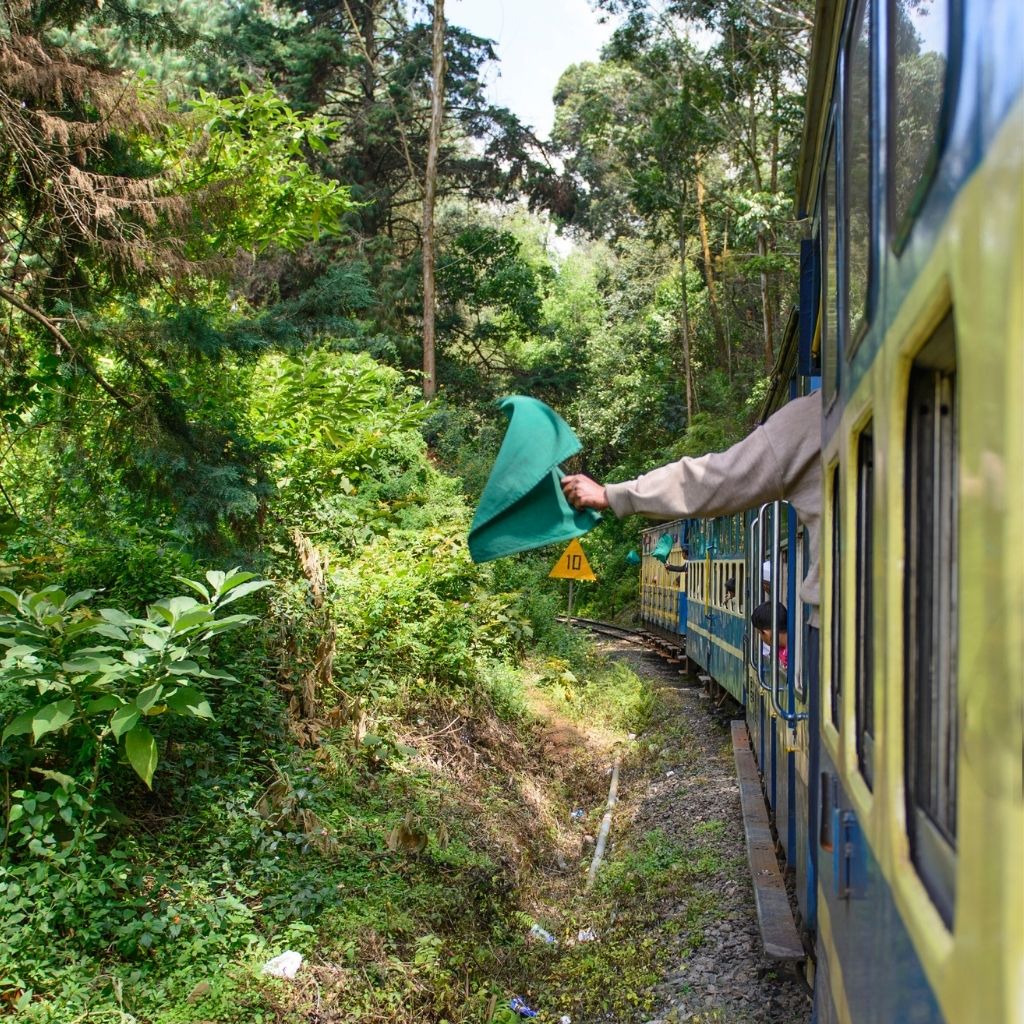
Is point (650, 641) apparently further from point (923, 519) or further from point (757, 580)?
point (923, 519)

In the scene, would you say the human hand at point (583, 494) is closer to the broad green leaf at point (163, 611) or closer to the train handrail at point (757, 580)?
the broad green leaf at point (163, 611)

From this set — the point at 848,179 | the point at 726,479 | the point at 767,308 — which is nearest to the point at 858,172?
the point at 848,179

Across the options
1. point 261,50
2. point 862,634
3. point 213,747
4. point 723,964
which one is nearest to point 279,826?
point 213,747

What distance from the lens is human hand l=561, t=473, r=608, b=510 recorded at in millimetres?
2958

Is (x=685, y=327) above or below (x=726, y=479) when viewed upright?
→ above

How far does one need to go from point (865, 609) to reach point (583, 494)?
1042mm

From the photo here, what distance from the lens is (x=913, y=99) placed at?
1574 millimetres

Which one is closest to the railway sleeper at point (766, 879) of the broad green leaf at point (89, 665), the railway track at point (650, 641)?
the broad green leaf at point (89, 665)

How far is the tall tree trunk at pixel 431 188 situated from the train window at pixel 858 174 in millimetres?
16217

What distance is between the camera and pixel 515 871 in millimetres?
7605

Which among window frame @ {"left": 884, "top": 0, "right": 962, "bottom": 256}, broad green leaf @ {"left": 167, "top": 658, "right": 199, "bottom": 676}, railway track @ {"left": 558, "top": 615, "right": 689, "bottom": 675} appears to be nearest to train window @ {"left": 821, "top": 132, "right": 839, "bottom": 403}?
window frame @ {"left": 884, "top": 0, "right": 962, "bottom": 256}

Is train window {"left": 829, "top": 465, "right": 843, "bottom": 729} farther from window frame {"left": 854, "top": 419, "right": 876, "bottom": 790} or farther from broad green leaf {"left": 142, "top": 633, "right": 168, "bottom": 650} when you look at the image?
broad green leaf {"left": 142, "top": 633, "right": 168, "bottom": 650}

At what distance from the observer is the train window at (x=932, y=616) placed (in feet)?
4.32

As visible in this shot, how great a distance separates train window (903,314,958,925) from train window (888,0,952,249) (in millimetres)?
223
